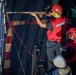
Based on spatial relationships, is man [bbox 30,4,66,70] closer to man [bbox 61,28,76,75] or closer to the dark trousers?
the dark trousers

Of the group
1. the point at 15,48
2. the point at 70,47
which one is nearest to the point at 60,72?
the point at 70,47

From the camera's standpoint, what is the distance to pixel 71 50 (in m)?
5.39

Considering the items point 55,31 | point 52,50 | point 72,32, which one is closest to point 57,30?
point 55,31

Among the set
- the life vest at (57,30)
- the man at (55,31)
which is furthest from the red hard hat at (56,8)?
the life vest at (57,30)

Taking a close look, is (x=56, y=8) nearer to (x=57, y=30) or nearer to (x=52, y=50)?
(x=57, y=30)

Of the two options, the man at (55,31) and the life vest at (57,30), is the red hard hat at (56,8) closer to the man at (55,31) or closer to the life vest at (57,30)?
the man at (55,31)

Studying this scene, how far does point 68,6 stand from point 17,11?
2.79 feet

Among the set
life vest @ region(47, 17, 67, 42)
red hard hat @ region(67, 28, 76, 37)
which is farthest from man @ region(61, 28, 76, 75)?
life vest @ region(47, 17, 67, 42)

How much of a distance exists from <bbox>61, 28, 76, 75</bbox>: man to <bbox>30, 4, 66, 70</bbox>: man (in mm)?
364

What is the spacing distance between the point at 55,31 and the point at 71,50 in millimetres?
710

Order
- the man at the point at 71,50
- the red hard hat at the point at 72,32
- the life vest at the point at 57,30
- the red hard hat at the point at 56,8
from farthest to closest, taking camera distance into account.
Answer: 1. the life vest at the point at 57,30
2. the red hard hat at the point at 56,8
3. the red hard hat at the point at 72,32
4. the man at the point at 71,50

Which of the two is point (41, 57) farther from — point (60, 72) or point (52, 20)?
point (60, 72)

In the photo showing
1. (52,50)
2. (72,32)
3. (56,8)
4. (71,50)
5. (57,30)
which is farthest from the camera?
(52,50)

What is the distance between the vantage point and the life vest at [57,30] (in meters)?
5.92
